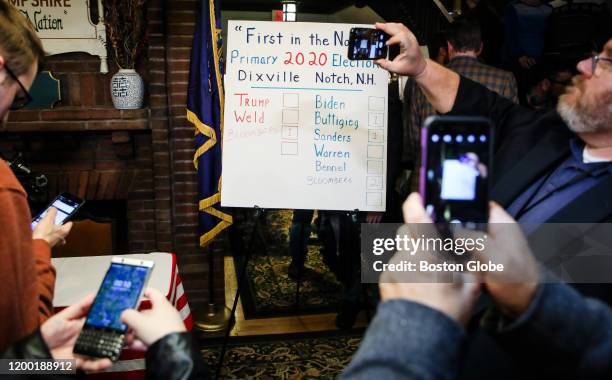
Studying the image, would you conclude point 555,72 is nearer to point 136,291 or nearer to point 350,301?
point 350,301

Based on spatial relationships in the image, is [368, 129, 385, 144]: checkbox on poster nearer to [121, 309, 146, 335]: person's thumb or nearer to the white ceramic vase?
the white ceramic vase

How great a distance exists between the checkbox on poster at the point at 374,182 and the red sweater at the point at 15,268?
1.64m

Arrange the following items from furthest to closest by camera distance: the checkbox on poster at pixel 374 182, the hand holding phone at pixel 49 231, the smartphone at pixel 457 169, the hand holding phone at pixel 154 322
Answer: the checkbox on poster at pixel 374 182
the hand holding phone at pixel 49 231
the hand holding phone at pixel 154 322
the smartphone at pixel 457 169

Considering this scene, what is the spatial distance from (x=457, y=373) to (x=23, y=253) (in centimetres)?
85

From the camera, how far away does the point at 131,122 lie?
274 cm

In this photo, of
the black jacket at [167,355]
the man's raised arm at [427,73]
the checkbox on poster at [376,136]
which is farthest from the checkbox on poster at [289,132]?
the black jacket at [167,355]

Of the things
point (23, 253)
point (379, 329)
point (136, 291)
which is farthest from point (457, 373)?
point (23, 253)

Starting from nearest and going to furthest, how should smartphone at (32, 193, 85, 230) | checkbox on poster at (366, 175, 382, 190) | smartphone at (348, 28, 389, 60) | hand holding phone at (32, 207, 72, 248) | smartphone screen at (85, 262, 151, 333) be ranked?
1. smartphone screen at (85, 262, 151, 333)
2. hand holding phone at (32, 207, 72, 248)
3. smartphone at (348, 28, 389, 60)
4. smartphone at (32, 193, 85, 230)
5. checkbox on poster at (366, 175, 382, 190)

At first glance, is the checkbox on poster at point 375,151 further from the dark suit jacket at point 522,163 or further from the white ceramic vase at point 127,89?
the white ceramic vase at point 127,89

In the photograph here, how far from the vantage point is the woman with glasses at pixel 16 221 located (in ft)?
3.06

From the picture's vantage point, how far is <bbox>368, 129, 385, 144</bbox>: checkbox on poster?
7.78 feet

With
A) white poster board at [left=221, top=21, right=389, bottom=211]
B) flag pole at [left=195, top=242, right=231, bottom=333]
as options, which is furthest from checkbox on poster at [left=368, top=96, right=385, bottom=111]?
flag pole at [left=195, top=242, right=231, bottom=333]

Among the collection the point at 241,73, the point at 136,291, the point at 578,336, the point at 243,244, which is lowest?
the point at 243,244

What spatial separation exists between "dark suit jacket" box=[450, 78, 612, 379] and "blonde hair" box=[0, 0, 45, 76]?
1.04m
